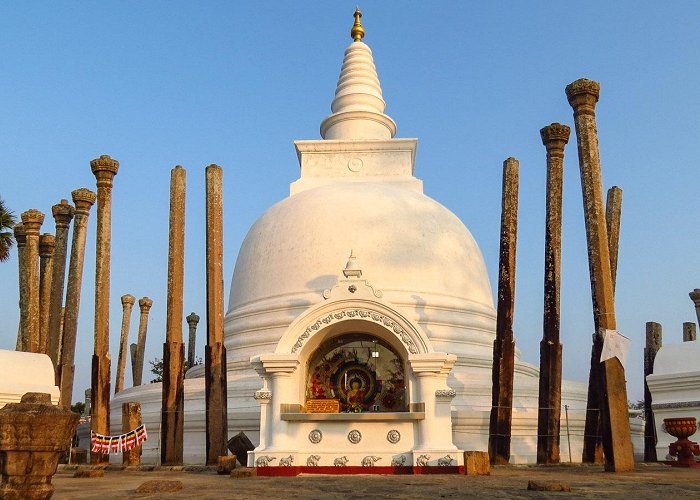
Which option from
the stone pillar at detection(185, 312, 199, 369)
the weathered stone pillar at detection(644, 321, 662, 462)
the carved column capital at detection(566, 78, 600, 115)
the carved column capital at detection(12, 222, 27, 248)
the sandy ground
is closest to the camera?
the sandy ground

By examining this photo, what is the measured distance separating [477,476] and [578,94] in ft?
25.9

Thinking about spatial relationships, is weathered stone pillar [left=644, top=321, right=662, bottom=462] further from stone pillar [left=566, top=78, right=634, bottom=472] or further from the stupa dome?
the stupa dome

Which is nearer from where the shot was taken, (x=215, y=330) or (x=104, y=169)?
(x=215, y=330)

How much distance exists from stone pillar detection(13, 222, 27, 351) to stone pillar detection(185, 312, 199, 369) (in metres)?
10.9

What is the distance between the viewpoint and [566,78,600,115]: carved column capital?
48.6ft

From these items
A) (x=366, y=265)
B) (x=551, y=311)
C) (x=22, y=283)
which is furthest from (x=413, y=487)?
(x=22, y=283)

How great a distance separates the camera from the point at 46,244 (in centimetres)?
2466

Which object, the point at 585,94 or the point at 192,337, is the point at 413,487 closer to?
the point at 585,94

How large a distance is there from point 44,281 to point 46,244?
4.90ft

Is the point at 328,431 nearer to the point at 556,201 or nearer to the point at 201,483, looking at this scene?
the point at 201,483

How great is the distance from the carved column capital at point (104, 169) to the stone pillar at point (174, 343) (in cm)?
238

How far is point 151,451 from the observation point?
19547mm

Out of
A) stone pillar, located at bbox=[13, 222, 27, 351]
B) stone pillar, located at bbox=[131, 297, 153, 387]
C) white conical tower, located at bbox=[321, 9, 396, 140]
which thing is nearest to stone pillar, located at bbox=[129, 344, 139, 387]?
stone pillar, located at bbox=[131, 297, 153, 387]

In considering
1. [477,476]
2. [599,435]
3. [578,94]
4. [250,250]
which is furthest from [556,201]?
[250,250]
